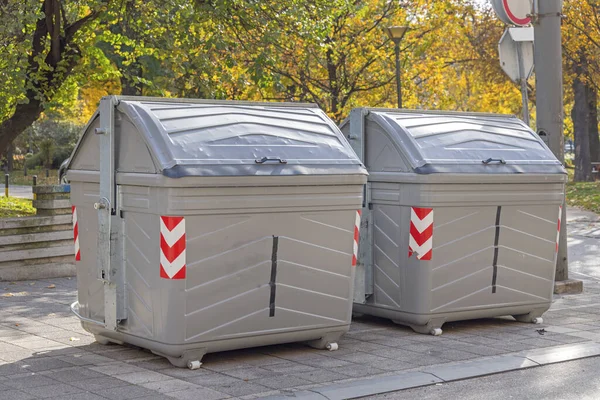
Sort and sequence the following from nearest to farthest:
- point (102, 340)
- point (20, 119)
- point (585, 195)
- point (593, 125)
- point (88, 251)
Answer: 1. point (88, 251)
2. point (102, 340)
3. point (20, 119)
4. point (585, 195)
5. point (593, 125)

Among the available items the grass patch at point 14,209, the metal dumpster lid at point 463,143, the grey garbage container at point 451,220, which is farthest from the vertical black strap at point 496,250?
the grass patch at point 14,209

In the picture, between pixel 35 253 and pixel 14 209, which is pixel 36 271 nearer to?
pixel 35 253

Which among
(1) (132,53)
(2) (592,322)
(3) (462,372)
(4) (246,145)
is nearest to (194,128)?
(4) (246,145)

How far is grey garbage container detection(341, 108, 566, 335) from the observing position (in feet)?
26.0

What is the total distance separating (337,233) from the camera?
720cm

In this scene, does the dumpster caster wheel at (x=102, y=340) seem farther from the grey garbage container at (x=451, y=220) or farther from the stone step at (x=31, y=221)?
the stone step at (x=31, y=221)

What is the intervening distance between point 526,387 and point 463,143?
272 centimetres

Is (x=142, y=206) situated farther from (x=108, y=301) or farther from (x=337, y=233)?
(x=337, y=233)

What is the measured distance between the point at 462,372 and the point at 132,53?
9.80m

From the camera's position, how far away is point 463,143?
27.3ft

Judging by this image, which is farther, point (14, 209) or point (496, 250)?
point (14, 209)

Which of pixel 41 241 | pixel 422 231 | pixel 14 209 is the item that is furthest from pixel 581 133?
pixel 422 231

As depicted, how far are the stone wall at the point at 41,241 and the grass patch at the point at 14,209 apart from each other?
3.21ft

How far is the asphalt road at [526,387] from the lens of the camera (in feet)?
19.5
